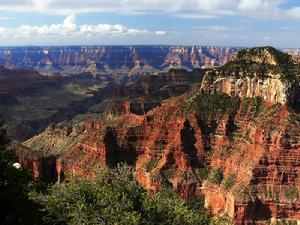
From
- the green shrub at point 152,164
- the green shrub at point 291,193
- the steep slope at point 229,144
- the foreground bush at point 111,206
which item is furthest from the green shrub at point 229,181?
the foreground bush at point 111,206

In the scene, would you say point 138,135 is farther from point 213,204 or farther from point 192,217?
point 192,217

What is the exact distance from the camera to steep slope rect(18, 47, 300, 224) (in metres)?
83.5

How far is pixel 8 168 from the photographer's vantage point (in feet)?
139

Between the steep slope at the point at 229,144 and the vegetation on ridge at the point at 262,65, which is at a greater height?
the vegetation on ridge at the point at 262,65

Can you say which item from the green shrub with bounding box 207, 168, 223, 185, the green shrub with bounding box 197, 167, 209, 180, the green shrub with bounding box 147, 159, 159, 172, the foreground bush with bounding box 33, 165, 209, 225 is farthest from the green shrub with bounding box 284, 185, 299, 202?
the foreground bush with bounding box 33, 165, 209, 225

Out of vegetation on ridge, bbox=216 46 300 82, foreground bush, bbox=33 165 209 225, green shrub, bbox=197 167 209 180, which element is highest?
vegetation on ridge, bbox=216 46 300 82

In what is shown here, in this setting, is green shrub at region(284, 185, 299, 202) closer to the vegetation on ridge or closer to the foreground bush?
the vegetation on ridge

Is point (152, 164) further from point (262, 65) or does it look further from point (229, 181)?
point (262, 65)

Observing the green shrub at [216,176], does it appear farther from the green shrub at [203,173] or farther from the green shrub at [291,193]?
the green shrub at [291,193]

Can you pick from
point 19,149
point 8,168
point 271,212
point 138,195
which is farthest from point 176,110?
point 8,168

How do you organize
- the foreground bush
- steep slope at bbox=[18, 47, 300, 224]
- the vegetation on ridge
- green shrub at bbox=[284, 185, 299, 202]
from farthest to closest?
the vegetation on ridge
steep slope at bbox=[18, 47, 300, 224]
green shrub at bbox=[284, 185, 299, 202]
the foreground bush

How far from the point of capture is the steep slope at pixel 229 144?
8350 cm

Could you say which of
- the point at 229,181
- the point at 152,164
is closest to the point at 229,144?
the point at 229,181

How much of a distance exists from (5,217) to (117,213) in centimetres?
877
